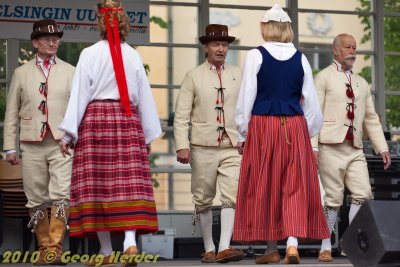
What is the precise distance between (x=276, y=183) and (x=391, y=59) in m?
5.22

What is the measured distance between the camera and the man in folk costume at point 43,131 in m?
10.1

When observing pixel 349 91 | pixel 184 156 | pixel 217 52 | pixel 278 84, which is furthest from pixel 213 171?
pixel 278 84

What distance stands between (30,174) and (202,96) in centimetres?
147

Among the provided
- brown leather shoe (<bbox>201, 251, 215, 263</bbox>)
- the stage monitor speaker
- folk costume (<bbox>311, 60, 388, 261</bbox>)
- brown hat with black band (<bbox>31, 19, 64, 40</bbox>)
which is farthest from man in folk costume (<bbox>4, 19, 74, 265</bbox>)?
the stage monitor speaker

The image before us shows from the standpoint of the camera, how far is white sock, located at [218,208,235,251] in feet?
33.6

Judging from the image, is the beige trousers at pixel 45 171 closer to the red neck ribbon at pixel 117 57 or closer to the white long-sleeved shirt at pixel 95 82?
the white long-sleeved shirt at pixel 95 82

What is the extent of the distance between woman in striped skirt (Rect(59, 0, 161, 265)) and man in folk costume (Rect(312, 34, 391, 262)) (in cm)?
223

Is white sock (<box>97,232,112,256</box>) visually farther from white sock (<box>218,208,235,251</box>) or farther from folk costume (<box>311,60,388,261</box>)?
folk costume (<box>311,60,388,261</box>)

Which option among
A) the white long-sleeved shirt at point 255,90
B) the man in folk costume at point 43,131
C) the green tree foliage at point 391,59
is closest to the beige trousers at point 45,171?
the man in folk costume at point 43,131

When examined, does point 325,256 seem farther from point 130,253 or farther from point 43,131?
point 130,253

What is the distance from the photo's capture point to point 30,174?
10227 mm

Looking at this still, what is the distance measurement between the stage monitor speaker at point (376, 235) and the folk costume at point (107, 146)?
4.77ft

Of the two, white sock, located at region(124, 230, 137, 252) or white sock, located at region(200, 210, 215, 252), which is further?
white sock, located at region(200, 210, 215, 252)

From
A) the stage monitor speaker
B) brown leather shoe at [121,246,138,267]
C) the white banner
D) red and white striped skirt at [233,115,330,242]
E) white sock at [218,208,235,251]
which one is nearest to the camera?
the stage monitor speaker
